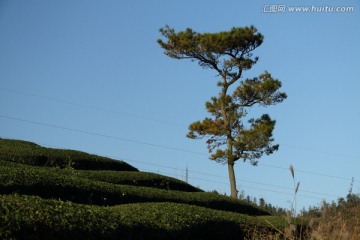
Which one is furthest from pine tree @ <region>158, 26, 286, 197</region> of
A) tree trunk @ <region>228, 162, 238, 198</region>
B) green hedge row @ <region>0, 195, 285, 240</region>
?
green hedge row @ <region>0, 195, 285, 240</region>

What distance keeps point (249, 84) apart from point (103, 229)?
2264 cm

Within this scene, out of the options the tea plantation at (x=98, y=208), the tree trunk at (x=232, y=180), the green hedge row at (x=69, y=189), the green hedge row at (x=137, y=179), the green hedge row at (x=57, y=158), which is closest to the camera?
the tea plantation at (x=98, y=208)

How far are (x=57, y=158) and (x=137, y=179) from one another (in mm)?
3518

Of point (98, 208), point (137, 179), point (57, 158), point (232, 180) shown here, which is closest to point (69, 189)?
point (98, 208)

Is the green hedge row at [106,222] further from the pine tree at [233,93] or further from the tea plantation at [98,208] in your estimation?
the pine tree at [233,93]

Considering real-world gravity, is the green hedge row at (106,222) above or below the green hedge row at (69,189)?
below

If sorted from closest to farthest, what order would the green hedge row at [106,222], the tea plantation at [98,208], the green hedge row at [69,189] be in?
the green hedge row at [106,222] < the tea plantation at [98,208] < the green hedge row at [69,189]

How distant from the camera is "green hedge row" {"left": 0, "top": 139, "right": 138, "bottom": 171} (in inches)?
750

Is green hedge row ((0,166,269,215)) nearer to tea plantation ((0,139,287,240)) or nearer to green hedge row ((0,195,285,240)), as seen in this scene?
tea plantation ((0,139,287,240))

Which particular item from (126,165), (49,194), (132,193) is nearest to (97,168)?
(126,165)

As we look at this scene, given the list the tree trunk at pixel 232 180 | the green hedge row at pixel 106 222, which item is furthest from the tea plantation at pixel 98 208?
the tree trunk at pixel 232 180

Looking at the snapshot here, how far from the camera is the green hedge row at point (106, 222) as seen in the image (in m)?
6.83

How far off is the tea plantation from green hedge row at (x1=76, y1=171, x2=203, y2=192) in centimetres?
4

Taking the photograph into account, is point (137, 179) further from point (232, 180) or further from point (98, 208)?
point (232, 180)
